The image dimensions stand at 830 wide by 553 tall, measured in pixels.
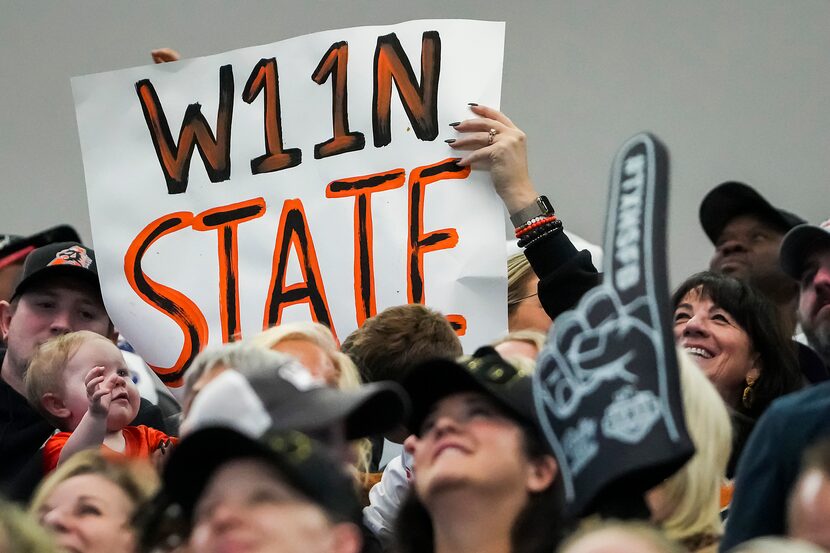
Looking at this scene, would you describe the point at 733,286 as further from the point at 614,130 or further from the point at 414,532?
the point at 614,130

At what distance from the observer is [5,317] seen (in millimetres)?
4145

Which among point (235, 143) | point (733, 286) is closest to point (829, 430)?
point (733, 286)

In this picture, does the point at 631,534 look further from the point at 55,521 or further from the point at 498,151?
the point at 498,151

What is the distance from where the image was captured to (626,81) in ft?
18.1

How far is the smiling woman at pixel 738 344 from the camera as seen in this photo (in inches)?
140

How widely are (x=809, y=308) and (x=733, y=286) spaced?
0.41 metres

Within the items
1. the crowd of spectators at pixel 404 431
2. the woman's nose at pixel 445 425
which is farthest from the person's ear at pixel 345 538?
the woman's nose at pixel 445 425

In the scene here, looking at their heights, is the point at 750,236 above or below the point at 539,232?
below

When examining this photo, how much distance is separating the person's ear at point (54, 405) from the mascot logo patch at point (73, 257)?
1.54ft

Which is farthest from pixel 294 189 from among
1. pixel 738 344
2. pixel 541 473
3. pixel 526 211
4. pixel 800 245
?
pixel 541 473

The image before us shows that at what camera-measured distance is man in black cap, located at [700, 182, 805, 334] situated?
13.7 ft

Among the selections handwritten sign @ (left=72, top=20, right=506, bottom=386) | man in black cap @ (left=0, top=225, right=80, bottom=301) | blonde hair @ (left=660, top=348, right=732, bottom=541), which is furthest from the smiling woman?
man in black cap @ (left=0, top=225, right=80, bottom=301)

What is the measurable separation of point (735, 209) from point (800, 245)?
92cm

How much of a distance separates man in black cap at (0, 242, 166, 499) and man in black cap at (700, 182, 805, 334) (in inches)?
64.4
